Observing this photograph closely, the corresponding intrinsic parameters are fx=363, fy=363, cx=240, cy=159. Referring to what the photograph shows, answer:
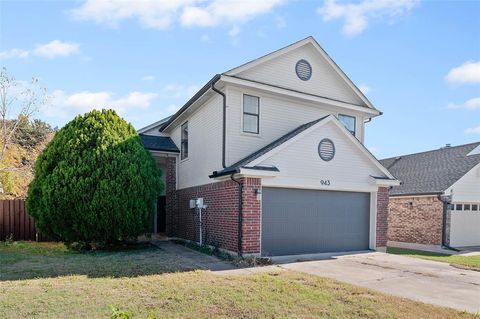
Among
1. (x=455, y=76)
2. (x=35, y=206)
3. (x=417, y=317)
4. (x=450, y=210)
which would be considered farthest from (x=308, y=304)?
(x=450, y=210)

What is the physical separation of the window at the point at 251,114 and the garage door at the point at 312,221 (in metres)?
2.30

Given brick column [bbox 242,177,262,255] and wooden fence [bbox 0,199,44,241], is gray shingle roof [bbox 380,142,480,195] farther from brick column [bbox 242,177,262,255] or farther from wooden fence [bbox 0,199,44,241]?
→ wooden fence [bbox 0,199,44,241]

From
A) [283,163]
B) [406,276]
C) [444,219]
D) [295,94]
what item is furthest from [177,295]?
[444,219]

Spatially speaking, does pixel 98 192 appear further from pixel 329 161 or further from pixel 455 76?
pixel 455 76

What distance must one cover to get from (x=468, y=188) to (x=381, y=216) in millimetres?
7517

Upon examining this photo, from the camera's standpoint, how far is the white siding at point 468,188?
17.4 m

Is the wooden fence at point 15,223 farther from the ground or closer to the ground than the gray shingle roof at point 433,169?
closer to the ground

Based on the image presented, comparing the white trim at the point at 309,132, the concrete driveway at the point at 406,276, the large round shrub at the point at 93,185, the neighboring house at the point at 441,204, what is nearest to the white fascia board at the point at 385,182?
the white trim at the point at 309,132

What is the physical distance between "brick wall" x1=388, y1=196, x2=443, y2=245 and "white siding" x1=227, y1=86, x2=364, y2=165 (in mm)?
7479

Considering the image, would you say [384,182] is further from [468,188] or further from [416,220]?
[468,188]

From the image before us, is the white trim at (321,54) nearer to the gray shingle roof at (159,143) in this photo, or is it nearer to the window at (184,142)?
the window at (184,142)

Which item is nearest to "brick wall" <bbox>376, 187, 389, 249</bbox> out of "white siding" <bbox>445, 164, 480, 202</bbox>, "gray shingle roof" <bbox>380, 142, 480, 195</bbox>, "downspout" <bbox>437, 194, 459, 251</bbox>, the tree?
"downspout" <bbox>437, 194, 459, 251</bbox>

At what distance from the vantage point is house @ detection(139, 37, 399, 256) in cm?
1109

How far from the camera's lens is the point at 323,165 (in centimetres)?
1212
